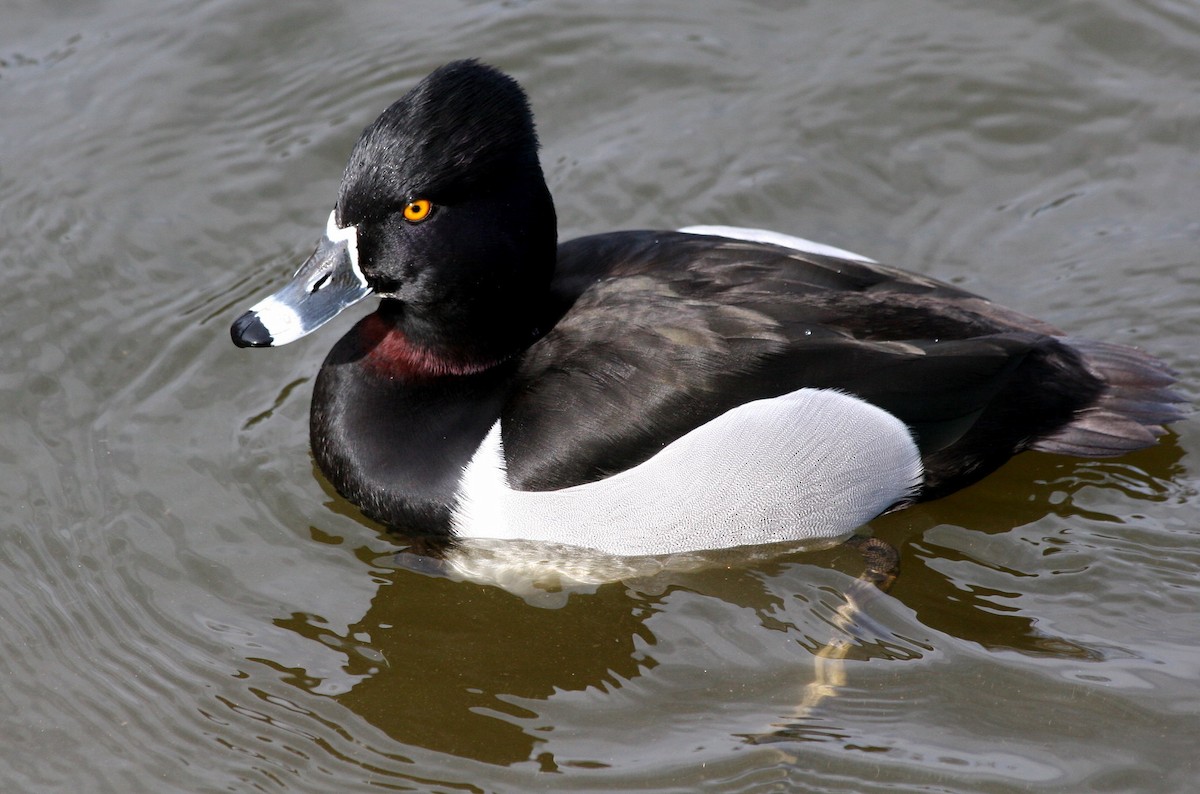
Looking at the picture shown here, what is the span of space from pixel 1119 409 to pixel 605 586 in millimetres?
1918

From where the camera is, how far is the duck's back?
454cm

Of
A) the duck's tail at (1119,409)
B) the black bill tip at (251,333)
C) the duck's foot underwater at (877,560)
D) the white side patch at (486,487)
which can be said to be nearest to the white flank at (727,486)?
the white side patch at (486,487)

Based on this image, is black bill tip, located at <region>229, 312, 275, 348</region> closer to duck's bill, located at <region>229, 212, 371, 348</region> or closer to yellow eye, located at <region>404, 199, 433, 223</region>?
duck's bill, located at <region>229, 212, 371, 348</region>

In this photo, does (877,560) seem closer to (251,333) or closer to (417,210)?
(417,210)

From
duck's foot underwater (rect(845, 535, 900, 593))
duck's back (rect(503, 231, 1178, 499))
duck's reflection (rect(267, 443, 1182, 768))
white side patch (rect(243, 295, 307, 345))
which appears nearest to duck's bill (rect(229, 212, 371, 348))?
white side patch (rect(243, 295, 307, 345))

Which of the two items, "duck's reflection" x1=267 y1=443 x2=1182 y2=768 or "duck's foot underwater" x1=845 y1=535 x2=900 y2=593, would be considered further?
"duck's foot underwater" x1=845 y1=535 x2=900 y2=593

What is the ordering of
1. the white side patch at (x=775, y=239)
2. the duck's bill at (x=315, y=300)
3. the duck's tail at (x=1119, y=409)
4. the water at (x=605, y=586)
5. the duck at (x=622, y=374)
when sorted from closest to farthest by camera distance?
the water at (x=605, y=586) → the duck at (x=622, y=374) → the duck's bill at (x=315, y=300) → the duck's tail at (x=1119, y=409) → the white side patch at (x=775, y=239)

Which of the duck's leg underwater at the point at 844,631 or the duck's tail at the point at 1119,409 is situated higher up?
the duck's tail at the point at 1119,409

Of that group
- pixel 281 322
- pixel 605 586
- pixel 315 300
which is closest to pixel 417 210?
pixel 315 300

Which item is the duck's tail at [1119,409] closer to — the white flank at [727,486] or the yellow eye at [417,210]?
the white flank at [727,486]

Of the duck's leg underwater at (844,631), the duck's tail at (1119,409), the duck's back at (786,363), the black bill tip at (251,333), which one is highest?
the black bill tip at (251,333)

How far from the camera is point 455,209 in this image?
182 inches

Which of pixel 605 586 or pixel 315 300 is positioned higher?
pixel 315 300

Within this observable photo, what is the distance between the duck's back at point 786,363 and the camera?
4.54 metres
